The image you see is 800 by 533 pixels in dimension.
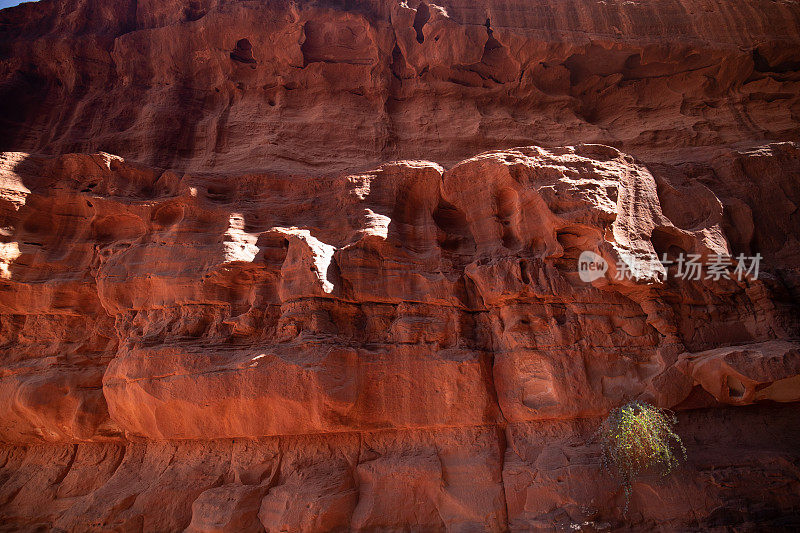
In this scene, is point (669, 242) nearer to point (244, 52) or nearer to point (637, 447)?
point (637, 447)

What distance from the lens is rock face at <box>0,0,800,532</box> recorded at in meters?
5.41

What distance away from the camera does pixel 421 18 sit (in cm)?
972

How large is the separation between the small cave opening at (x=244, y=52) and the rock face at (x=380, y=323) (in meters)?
1.67

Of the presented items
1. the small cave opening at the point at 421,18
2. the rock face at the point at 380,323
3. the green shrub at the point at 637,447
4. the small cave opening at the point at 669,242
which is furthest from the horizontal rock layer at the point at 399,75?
the green shrub at the point at 637,447

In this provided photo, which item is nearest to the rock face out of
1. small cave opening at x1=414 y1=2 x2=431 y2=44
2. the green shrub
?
the green shrub

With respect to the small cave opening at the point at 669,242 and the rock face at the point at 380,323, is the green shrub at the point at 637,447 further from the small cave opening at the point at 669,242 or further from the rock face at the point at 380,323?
the small cave opening at the point at 669,242

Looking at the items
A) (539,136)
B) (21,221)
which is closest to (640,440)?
(539,136)

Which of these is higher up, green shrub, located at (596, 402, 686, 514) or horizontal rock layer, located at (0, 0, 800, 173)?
horizontal rock layer, located at (0, 0, 800, 173)

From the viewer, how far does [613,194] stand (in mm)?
6344

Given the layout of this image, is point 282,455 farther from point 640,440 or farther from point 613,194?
point 613,194

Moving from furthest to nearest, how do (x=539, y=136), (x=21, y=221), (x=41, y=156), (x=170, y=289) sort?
(x=539, y=136)
(x=41, y=156)
(x=21, y=221)
(x=170, y=289)

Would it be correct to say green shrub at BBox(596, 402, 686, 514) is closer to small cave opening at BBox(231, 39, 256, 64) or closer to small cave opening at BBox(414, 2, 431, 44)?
small cave opening at BBox(414, 2, 431, 44)

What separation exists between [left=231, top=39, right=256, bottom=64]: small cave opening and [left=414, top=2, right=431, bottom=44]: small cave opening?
384 cm

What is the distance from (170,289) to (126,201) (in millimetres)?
1957
